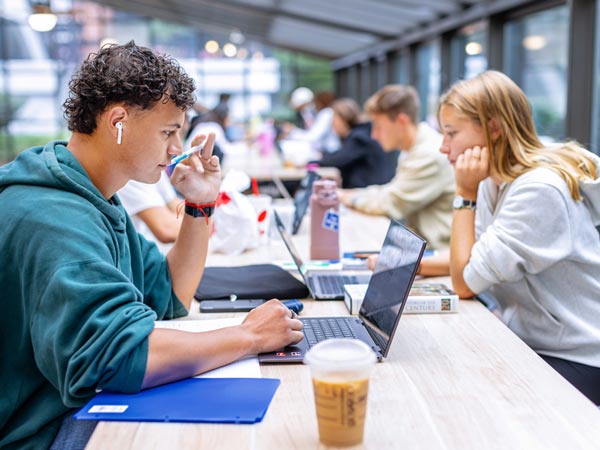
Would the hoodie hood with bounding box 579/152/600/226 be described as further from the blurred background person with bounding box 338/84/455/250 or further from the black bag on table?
the blurred background person with bounding box 338/84/455/250

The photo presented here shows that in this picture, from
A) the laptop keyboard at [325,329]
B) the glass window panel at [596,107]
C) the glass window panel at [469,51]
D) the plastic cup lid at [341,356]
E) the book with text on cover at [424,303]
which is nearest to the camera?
the plastic cup lid at [341,356]

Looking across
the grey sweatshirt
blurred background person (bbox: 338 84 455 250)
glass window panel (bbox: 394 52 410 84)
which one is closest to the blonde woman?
the grey sweatshirt

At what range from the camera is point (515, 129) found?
1968 millimetres

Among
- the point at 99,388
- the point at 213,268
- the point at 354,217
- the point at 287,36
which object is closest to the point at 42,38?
the point at 287,36

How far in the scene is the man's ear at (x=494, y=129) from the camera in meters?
1.99

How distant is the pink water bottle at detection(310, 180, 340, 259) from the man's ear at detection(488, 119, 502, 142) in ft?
1.87

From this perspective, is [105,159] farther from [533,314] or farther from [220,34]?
[220,34]

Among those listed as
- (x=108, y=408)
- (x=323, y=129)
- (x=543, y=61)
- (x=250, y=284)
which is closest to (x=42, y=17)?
(x=323, y=129)

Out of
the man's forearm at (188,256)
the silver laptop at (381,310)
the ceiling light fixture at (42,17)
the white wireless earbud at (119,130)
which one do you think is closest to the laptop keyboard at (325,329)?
the silver laptop at (381,310)

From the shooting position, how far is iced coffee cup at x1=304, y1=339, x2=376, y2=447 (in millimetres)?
951

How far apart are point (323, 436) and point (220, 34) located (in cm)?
1459

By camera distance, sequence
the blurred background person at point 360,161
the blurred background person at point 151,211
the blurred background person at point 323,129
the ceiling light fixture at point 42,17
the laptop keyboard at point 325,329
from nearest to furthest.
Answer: the laptop keyboard at point 325,329 < the blurred background person at point 151,211 < the blurred background person at point 360,161 < the ceiling light fixture at point 42,17 < the blurred background person at point 323,129

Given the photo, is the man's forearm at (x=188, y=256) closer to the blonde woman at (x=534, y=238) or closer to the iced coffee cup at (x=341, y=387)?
the blonde woman at (x=534, y=238)

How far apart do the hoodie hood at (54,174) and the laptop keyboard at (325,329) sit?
1.56ft
